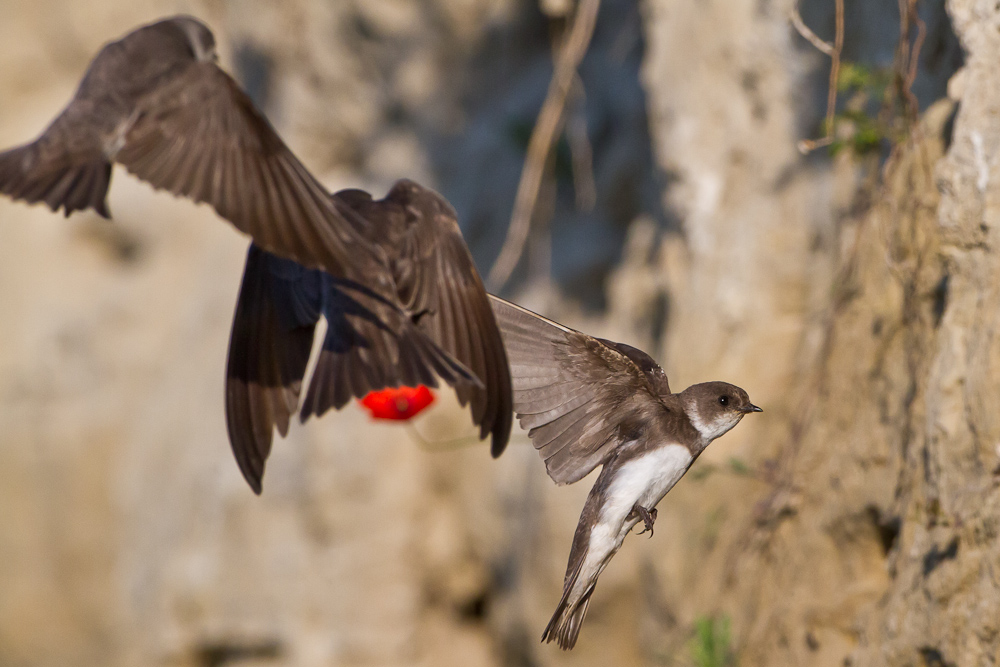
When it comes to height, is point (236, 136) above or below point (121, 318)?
below

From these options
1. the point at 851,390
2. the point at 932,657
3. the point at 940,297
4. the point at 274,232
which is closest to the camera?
the point at 274,232

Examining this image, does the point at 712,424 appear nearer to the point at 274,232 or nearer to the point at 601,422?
the point at 601,422

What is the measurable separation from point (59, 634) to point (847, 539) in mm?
5095

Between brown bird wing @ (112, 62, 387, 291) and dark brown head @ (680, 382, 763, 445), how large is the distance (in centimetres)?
58

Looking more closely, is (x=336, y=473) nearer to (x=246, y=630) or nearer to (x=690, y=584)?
(x=246, y=630)

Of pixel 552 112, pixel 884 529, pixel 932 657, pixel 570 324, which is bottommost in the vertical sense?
pixel 932 657

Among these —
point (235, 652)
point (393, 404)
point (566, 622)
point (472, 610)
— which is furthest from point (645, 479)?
point (235, 652)

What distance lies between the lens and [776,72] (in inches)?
132

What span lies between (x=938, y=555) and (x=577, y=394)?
80 centimetres

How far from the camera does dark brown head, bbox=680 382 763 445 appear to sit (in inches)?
73.4

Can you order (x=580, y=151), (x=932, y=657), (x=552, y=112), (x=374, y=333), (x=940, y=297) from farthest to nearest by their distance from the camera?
(x=580, y=151) → (x=552, y=112) → (x=940, y=297) → (x=932, y=657) → (x=374, y=333)

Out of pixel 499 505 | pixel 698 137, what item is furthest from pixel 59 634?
pixel 698 137

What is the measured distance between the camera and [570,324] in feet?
14.3

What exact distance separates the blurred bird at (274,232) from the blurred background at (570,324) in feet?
3.37
